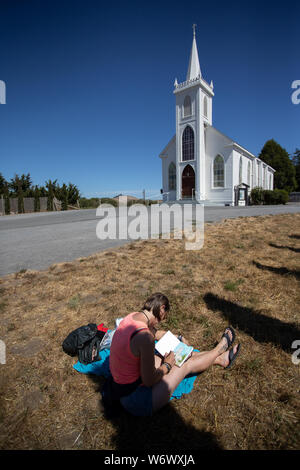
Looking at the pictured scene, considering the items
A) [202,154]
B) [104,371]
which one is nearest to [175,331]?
[104,371]

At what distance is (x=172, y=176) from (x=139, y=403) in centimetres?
3560

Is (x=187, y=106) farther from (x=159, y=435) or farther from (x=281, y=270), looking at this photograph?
(x=159, y=435)

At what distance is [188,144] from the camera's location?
3284 centimetres

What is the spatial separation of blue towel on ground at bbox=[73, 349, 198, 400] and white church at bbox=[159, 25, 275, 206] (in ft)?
99.9

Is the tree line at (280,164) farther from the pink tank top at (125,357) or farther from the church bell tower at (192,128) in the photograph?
the pink tank top at (125,357)

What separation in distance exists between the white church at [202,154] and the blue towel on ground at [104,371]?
99.9 ft

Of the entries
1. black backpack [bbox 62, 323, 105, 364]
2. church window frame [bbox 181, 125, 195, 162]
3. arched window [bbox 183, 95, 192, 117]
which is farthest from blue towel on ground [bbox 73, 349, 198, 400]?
arched window [bbox 183, 95, 192, 117]

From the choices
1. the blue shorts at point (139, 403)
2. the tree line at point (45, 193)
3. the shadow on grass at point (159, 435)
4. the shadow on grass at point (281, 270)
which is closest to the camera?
the shadow on grass at point (159, 435)

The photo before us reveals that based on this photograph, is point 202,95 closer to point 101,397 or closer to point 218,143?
point 218,143

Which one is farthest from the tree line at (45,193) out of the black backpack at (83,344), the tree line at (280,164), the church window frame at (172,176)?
the tree line at (280,164)

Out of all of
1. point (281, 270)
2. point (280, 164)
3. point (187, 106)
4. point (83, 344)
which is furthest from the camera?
point (280, 164)

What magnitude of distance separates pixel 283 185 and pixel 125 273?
2311 inches

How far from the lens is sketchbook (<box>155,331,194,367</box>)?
91.4 inches

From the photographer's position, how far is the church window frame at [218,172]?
31875 millimetres
